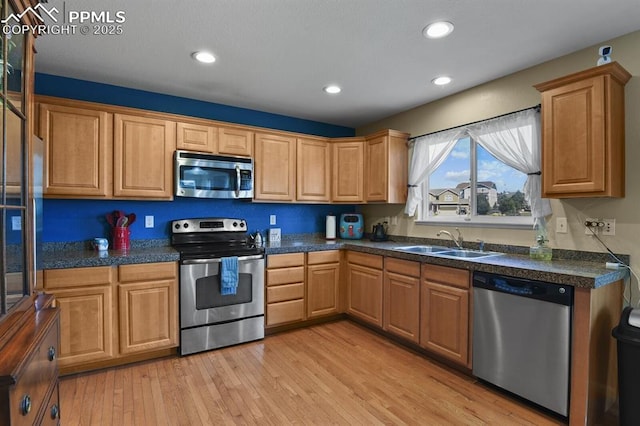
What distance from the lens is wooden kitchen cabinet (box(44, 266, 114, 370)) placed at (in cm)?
245

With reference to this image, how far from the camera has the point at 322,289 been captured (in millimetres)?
3682

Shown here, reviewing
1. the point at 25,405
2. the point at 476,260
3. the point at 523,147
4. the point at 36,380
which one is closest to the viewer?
the point at 25,405

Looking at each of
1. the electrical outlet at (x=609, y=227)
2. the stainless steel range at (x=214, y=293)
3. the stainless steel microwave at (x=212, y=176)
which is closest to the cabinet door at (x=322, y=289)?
the stainless steel range at (x=214, y=293)

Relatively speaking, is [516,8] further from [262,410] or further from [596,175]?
[262,410]

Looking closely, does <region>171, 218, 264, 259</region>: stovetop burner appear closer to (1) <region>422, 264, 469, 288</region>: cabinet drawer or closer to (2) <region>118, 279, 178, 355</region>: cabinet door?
(2) <region>118, 279, 178, 355</region>: cabinet door

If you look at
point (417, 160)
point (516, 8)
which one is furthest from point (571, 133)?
point (417, 160)

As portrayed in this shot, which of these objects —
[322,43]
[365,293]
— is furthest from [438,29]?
[365,293]

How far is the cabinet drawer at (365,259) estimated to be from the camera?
334cm

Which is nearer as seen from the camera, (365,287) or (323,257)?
(365,287)

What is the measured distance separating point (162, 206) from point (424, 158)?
287cm

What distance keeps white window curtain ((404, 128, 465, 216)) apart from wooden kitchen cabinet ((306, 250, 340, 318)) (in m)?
1.07

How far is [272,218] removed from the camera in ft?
13.4

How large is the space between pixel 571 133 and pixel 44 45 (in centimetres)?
379

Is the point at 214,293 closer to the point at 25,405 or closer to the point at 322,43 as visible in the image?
the point at 25,405
